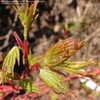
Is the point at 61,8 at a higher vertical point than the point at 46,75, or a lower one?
higher

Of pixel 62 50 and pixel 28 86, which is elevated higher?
pixel 62 50

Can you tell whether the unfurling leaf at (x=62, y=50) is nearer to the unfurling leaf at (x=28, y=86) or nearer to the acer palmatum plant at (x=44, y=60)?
the acer palmatum plant at (x=44, y=60)

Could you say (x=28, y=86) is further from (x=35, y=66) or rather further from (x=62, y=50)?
(x=62, y=50)

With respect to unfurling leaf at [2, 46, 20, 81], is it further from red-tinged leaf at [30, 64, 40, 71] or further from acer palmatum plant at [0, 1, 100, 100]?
red-tinged leaf at [30, 64, 40, 71]

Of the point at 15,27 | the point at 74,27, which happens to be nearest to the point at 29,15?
the point at 15,27

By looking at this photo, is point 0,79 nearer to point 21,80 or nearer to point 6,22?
point 21,80

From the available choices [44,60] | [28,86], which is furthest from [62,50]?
[28,86]
